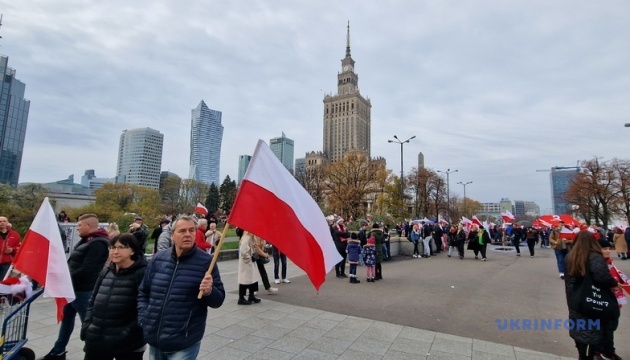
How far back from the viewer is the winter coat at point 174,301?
3.02 m

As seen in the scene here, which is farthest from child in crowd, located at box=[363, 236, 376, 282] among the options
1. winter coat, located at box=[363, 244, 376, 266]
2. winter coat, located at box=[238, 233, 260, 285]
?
winter coat, located at box=[238, 233, 260, 285]

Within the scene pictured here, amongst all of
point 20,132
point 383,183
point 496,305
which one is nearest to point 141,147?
point 20,132

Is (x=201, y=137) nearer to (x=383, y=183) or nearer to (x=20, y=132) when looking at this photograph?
(x=20, y=132)

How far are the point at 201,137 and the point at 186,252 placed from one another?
629 ft

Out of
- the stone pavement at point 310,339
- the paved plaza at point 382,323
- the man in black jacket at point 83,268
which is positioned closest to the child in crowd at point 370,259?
the paved plaza at point 382,323

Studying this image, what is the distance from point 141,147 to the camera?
139625 mm

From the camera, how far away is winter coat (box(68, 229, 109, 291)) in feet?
15.2

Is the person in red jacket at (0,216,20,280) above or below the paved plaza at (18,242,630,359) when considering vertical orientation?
above

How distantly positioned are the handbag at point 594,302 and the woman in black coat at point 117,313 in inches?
199

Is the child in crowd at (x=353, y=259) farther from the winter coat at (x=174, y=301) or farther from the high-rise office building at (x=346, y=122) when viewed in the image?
the high-rise office building at (x=346, y=122)

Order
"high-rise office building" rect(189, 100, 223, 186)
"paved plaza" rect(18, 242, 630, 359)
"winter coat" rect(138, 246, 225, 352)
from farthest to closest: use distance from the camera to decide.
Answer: "high-rise office building" rect(189, 100, 223, 186) → "paved plaza" rect(18, 242, 630, 359) → "winter coat" rect(138, 246, 225, 352)

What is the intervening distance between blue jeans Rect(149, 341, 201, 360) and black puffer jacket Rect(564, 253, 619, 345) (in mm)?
4533

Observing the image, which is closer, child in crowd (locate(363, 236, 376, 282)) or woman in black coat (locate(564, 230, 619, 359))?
woman in black coat (locate(564, 230, 619, 359))

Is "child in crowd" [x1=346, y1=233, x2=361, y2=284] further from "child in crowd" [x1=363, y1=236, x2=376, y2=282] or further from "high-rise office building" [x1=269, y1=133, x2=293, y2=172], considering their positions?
"high-rise office building" [x1=269, y1=133, x2=293, y2=172]
